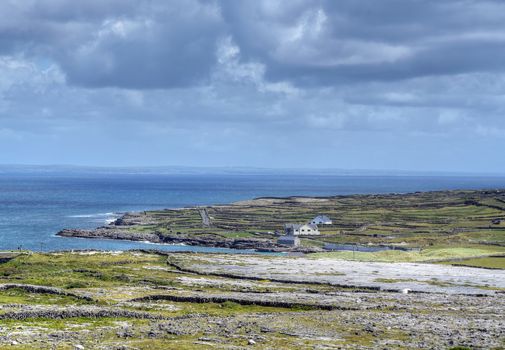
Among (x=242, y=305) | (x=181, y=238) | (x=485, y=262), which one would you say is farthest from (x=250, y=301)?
(x=181, y=238)

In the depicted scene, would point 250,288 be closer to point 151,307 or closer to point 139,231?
point 151,307

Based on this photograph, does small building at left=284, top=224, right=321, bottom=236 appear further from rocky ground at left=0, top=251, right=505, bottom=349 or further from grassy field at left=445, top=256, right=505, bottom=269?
rocky ground at left=0, top=251, right=505, bottom=349

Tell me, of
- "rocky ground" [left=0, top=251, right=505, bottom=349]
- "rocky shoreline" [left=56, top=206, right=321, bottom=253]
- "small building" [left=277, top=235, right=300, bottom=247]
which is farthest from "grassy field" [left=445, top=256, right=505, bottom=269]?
"small building" [left=277, top=235, right=300, bottom=247]

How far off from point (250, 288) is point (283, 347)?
32764 mm

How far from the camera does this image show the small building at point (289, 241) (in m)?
159

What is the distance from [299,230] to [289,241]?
1947cm

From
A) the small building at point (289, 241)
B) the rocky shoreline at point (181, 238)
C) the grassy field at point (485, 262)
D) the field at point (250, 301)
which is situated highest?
the field at point (250, 301)

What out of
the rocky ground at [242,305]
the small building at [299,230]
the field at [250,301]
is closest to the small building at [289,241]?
the small building at [299,230]

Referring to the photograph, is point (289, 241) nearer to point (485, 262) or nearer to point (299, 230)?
point (299, 230)

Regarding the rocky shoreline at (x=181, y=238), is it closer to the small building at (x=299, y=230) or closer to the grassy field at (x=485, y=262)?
the small building at (x=299, y=230)

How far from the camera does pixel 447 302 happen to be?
216 ft

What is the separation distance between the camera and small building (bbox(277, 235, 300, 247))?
6245 inches

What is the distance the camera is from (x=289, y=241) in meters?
160

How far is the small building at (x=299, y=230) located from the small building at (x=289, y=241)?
14.4m
